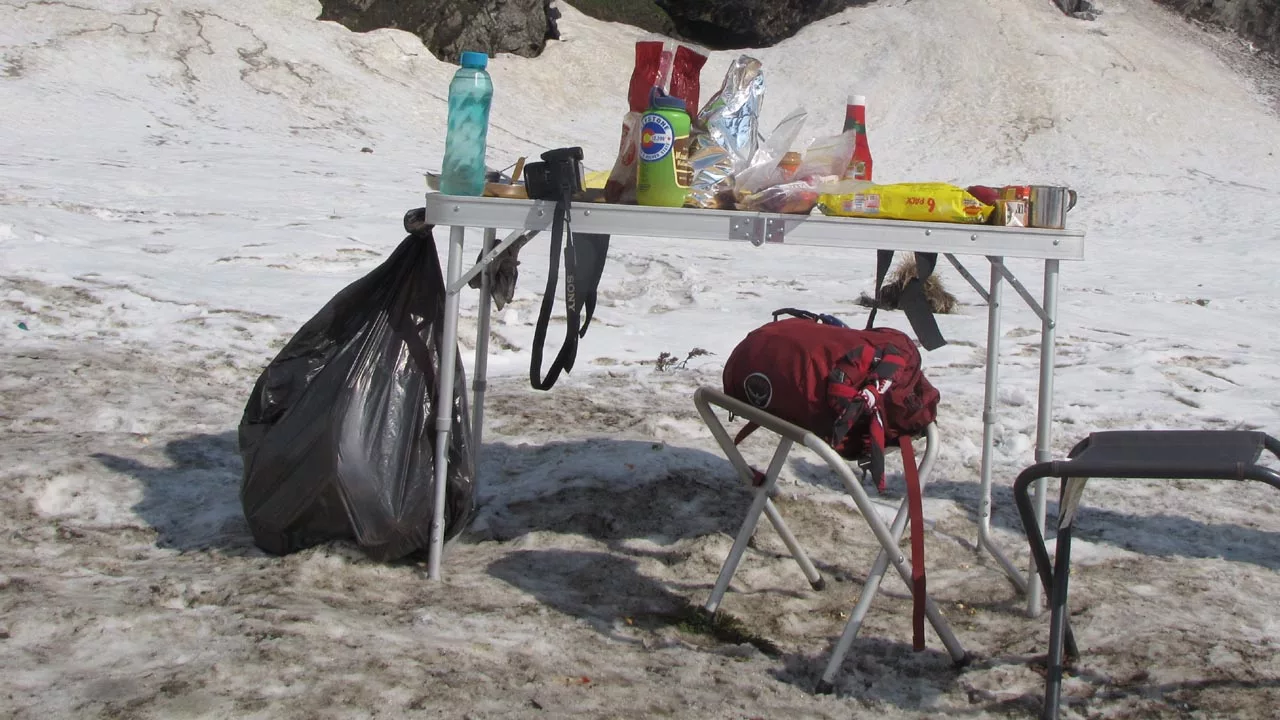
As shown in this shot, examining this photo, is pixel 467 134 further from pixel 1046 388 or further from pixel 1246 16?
pixel 1246 16

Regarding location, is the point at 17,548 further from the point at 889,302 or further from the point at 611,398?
the point at 889,302

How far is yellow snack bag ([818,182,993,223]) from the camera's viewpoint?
298 centimetres

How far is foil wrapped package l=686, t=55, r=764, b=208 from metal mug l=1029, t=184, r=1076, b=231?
0.77 metres

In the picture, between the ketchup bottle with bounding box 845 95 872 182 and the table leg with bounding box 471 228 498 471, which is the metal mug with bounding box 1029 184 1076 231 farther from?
the table leg with bounding box 471 228 498 471

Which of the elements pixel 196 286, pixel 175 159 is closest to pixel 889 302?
pixel 196 286

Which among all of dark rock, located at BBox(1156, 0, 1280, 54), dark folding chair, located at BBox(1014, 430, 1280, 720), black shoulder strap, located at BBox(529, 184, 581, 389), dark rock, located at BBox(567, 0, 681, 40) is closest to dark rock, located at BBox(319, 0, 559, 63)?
dark rock, located at BBox(567, 0, 681, 40)

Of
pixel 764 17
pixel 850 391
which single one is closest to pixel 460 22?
pixel 764 17

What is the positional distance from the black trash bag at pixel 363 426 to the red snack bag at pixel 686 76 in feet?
2.74

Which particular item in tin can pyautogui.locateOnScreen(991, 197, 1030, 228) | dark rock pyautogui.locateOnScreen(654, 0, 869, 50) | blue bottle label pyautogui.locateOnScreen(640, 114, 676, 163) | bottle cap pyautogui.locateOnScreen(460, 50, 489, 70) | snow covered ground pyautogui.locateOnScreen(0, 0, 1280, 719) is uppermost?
dark rock pyautogui.locateOnScreen(654, 0, 869, 50)

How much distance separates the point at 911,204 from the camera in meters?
2.99

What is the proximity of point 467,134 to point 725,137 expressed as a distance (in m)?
0.71

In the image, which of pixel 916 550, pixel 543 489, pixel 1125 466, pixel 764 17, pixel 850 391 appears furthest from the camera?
pixel 764 17

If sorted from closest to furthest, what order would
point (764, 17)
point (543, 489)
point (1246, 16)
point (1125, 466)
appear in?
point (1125, 466)
point (543, 489)
point (1246, 16)
point (764, 17)

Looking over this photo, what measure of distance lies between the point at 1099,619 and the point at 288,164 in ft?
30.5
